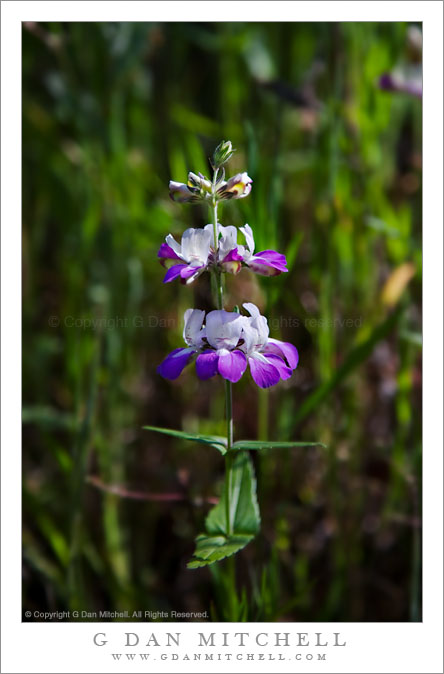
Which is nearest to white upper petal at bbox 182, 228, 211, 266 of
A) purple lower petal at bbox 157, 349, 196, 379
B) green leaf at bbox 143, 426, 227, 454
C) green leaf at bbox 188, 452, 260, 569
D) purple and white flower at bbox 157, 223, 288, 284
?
purple and white flower at bbox 157, 223, 288, 284

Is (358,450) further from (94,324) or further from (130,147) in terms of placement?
(130,147)

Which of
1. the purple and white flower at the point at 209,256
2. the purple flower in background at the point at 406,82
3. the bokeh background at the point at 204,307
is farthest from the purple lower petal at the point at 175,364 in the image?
the purple flower in background at the point at 406,82

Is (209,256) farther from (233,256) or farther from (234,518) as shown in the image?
(234,518)

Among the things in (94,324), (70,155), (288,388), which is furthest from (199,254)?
(70,155)

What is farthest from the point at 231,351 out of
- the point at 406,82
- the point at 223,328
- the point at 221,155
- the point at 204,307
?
the point at 406,82

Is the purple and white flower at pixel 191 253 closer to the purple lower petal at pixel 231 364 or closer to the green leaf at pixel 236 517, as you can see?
the purple lower petal at pixel 231 364
